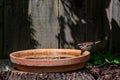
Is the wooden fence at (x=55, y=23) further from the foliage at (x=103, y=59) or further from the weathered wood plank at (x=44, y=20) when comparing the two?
the foliage at (x=103, y=59)

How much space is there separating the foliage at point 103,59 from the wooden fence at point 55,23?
1.09 feet

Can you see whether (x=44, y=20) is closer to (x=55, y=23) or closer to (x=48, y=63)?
(x=55, y=23)

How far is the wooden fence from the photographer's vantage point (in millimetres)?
6508

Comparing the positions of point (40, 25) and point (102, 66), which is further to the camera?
point (40, 25)

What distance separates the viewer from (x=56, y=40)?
6.63 m

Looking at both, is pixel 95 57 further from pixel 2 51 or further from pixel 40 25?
pixel 2 51

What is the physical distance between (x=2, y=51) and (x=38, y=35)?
67cm

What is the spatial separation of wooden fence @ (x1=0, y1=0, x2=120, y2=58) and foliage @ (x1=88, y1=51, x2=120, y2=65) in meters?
0.33

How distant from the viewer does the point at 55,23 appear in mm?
6594

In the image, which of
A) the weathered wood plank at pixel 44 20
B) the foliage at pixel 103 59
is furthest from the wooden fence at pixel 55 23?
the foliage at pixel 103 59

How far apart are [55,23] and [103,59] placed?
1020 mm

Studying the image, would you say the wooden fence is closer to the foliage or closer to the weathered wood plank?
the weathered wood plank

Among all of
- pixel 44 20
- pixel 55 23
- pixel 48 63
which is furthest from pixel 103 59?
pixel 48 63

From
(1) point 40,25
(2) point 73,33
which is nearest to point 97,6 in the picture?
(2) point 73,33
